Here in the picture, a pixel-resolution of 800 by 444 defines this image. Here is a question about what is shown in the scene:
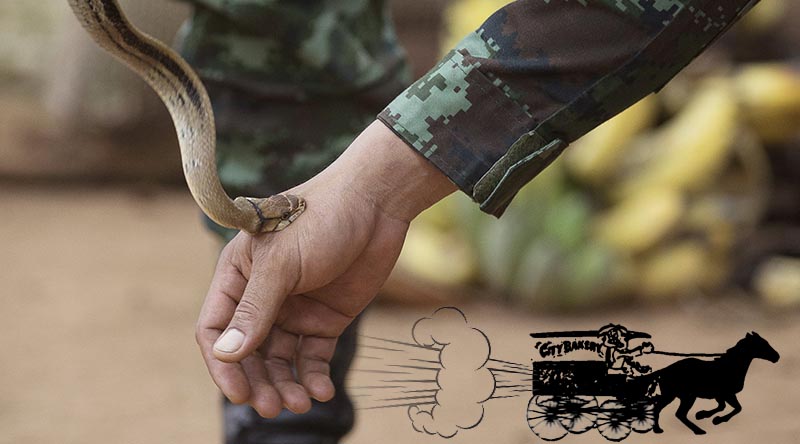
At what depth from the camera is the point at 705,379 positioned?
97 cm

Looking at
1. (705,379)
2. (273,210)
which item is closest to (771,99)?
(705,379)

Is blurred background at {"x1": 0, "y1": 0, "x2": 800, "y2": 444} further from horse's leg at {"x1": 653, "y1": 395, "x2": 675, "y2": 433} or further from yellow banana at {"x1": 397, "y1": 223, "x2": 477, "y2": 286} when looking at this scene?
horse's leg at {"x1": 653, "y1": 395, "x2": 675, "y2": 433}

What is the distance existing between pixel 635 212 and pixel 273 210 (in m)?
→ 1.85

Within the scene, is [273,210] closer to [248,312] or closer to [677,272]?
[248,312]

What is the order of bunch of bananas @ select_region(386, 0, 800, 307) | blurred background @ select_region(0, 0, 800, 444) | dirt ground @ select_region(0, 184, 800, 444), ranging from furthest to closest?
1. bunch of bananas @ select_region(386, 0, 800, 307)
2. blurred background @ select_region(0, 0, 800, 444)
3. dirt ground @ select_region(0, 184, 800, 444)

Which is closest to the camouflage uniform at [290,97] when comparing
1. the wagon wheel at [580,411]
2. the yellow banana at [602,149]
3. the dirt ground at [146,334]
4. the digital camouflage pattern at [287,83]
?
the digital camouflage pattern at [287,83]

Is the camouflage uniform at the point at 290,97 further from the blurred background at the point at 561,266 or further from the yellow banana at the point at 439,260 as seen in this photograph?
the yellow banana at the point at 439,260

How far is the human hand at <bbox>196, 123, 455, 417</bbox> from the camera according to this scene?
85 cm

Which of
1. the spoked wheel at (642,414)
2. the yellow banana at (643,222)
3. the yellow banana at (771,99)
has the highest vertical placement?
the yellow banana at (771,99)

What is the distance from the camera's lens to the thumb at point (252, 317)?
2.76ft

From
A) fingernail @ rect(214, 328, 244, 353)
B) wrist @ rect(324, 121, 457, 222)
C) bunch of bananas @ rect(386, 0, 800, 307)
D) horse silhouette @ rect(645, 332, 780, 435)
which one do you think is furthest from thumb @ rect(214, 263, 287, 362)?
bunch of bananas @ rect(386, 0, 800, 307)

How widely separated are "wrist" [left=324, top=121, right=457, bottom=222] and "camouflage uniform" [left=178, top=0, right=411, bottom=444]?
0.38m

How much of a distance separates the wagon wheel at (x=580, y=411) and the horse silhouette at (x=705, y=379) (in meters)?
0.06

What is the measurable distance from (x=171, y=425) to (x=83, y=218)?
1468 mm
